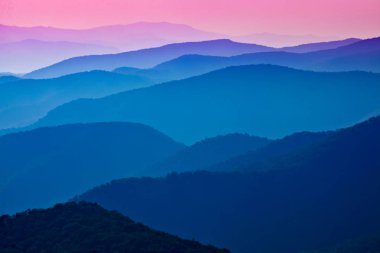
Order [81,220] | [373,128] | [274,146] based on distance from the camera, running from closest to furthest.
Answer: [81,220]
[373,128]
[274,146]

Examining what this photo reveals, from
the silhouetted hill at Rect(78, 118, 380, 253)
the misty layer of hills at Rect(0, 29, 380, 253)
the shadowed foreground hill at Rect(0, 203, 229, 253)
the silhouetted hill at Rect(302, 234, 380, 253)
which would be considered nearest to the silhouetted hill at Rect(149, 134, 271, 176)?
the misty layer of hills at Rect(0, 29, 380, 253)

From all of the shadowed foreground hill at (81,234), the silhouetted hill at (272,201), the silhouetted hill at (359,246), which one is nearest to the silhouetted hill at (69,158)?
the silhouetted hill at (272,201)

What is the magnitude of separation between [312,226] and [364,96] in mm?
134291

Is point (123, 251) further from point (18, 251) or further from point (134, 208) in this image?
point (134, 208)

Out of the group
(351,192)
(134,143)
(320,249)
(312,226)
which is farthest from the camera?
(134,143)

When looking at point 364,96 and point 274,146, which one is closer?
point 274,146

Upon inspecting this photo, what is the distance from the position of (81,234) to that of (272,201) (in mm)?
44166

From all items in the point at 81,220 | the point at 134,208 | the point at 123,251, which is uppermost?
the point at 134,208

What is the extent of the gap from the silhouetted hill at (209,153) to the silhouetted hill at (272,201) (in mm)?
22462

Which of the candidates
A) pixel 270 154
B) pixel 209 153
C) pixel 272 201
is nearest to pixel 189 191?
pixel 272 201

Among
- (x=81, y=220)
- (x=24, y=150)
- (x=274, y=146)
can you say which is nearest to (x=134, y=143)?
(x=24, y=150)

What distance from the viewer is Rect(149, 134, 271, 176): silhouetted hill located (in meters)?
106

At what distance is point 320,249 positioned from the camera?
6397cm

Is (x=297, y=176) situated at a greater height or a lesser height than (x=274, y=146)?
lesser
